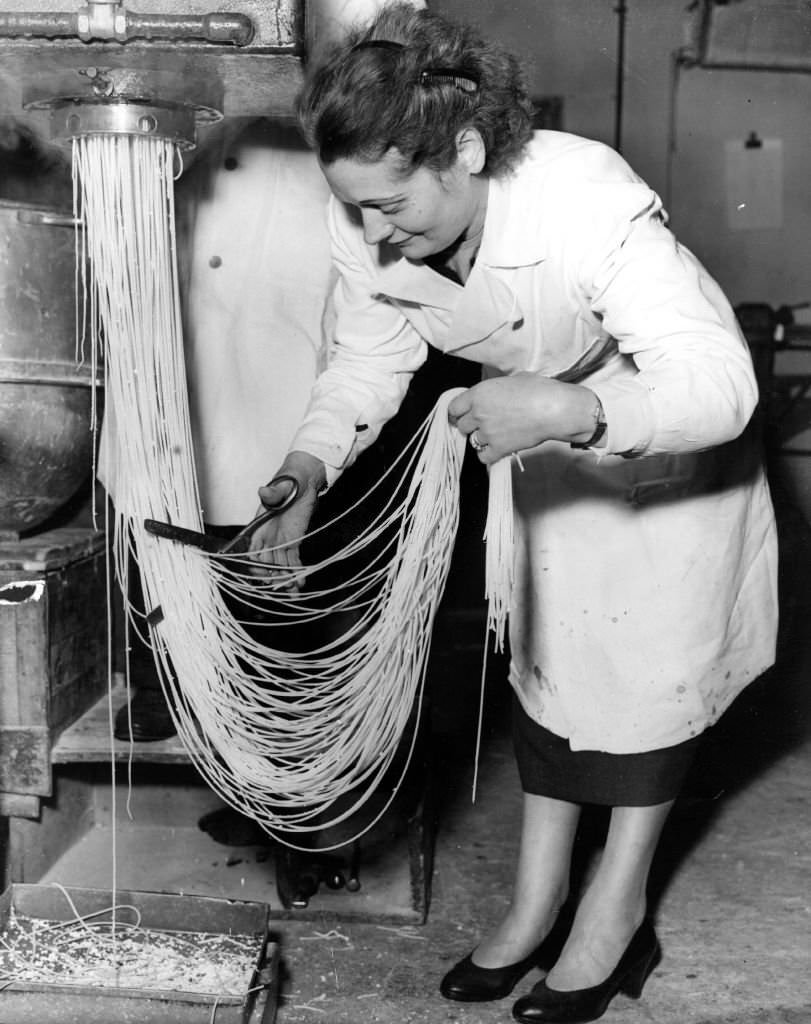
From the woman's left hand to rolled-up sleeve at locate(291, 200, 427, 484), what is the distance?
513 mm

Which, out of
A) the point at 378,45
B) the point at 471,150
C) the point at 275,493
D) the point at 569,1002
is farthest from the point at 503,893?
the point at 378,45

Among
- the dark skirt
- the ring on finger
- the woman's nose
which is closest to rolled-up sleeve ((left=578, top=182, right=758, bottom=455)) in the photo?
the ring on finger

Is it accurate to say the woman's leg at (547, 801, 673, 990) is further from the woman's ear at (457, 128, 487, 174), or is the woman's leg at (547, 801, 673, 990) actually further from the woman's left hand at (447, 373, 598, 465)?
the woman's ear at (457, 128, 487, 174)

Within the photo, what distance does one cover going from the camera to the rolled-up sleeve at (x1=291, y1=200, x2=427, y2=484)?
204 cm

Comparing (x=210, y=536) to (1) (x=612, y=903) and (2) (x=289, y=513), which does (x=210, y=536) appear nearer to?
(2) (x=289, y=513)

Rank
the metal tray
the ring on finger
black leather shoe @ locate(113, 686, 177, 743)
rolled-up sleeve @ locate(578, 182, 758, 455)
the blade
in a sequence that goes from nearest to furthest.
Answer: rolled-up sleeve @ locate(578, 182, 758, 455) < the ring on finger < the metal tray < the blade < black leather shoe @ locate(113, 686, 177, 743)

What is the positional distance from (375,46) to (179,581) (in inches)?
A: 34.6

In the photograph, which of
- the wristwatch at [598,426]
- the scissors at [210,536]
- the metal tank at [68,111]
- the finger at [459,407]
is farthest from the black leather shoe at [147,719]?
the wristwatch at [598,426]

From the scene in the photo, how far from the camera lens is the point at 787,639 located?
15.2ft

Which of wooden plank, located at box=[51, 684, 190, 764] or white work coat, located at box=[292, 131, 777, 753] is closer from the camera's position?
white work coat, located at box=[292, 131, 777, 753]

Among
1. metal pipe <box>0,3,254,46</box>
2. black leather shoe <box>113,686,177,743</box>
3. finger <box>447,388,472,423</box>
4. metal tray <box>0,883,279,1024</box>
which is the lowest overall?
metal tray <box>0,883,279,1024</box>

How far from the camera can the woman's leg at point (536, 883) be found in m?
2.13

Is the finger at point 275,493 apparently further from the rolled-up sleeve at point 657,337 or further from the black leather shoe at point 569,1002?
the black leather shoe at point 569,1002

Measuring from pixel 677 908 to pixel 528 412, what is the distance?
146cm
